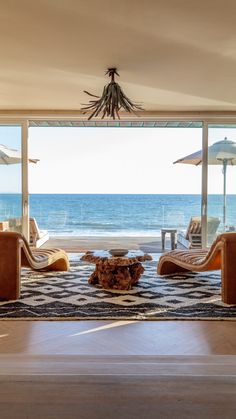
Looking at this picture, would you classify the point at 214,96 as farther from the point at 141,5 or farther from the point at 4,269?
the point at 4,269

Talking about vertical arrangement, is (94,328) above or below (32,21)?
below

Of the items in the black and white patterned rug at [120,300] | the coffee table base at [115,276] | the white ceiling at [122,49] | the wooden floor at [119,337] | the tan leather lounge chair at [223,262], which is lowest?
the wooden floor at [119,337]

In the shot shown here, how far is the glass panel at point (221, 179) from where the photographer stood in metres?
6.88

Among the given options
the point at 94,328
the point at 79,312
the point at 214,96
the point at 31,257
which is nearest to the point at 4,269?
the point at 31,257

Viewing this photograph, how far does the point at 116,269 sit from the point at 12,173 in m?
3.61

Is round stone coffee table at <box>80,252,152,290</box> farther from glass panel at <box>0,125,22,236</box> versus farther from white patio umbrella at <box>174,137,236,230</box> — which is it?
white patio umbrella at <box>174,137,236,230</box>

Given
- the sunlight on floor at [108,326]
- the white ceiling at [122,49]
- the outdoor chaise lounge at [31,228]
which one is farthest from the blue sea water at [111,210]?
the sunlight on floor at [108,326]

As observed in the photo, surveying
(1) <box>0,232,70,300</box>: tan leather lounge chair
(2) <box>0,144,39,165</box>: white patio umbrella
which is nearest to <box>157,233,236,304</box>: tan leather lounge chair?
(1) <box>0,232,70,300</box>: tan leather lounge chair

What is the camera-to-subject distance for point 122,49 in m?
3.86

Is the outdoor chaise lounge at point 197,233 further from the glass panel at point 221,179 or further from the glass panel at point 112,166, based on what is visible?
the glass panel at point 112,166

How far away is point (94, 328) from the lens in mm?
3080

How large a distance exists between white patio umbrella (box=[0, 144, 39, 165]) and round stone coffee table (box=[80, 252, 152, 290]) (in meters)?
3.33

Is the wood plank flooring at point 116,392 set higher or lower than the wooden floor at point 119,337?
higher

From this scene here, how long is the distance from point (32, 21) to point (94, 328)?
2664 mm
